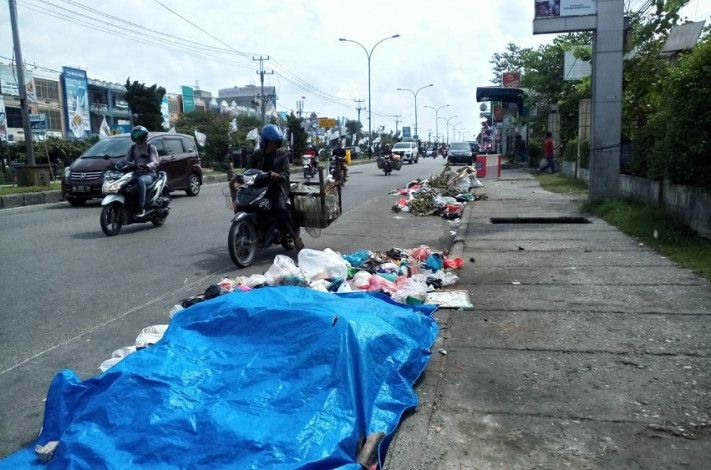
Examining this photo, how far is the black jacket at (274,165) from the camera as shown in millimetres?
7707

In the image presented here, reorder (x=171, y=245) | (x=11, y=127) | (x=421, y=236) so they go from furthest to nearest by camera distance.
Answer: (x=11, y=127) < (x=421, y=236) < (x=171, y=245)

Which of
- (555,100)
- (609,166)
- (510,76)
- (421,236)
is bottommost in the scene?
(421,236)

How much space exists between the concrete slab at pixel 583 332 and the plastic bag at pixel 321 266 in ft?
4.32

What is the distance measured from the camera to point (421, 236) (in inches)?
397

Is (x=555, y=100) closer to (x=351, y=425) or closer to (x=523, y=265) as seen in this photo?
(x=523, y=265)

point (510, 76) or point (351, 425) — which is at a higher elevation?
point (510, 76)

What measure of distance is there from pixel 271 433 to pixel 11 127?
56773mm

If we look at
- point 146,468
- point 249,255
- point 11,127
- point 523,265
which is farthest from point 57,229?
point 11,127

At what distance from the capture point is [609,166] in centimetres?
1229

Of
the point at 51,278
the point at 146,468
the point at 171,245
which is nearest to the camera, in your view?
the point at 146,468

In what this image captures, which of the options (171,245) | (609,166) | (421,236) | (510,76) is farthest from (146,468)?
(510,76)

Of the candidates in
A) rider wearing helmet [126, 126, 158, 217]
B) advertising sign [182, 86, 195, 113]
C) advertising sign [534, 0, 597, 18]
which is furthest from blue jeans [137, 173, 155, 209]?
advertising sign [182, 86, 195, 113]

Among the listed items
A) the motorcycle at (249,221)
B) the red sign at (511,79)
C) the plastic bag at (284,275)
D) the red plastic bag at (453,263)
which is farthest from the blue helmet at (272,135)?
the red sign at (511,79)

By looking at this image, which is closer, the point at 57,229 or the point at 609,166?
the point at 57,229
